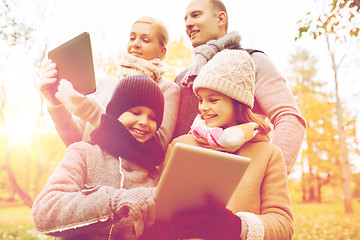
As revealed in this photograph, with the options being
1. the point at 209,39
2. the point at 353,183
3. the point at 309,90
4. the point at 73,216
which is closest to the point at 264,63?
the point at 209,39

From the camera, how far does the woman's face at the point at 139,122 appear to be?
1.98 metres

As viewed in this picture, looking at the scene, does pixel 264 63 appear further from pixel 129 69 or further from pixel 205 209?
pixel 205 209

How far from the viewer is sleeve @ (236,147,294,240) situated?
5.31 feet

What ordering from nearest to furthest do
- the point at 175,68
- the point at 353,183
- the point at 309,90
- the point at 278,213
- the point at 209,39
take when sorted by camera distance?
1. the point at 278,213
2. the point at 209,39
3. the point at 175,68
4. the point at 309,90
5. the point at 353,183

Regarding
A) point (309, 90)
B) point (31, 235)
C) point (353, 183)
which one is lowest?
point (353, 183)

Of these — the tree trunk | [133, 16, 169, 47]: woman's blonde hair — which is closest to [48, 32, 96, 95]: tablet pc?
[133, 16, 169, 47]: woman's blonde hair

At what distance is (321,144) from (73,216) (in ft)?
81.0

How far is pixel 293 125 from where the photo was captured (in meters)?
2.21

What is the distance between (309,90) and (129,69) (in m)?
23.1

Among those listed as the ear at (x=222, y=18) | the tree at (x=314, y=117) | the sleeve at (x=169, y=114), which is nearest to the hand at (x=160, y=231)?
the sleeve at (x=169, y=114)

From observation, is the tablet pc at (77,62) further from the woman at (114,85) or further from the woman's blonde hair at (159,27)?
the woman's blonde hair at (159,27)

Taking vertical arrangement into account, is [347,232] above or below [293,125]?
below

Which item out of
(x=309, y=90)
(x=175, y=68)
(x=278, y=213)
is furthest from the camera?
(x=309, y=90)

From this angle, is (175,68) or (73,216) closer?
(73,216)
